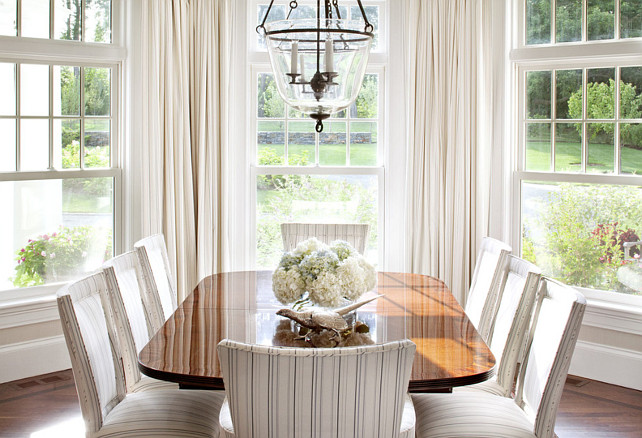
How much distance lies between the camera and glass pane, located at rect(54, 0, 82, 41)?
14.0 feet

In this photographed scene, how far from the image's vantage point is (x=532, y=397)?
7.81 ft

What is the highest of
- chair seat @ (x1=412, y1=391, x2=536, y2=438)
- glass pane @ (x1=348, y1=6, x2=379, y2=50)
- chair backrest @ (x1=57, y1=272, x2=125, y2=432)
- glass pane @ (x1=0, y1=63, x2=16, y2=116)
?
glass pane @ (x1=348, y1=6, x2=379, y2=50)

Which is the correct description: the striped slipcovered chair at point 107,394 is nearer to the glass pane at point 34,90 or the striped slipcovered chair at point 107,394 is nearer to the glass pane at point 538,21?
→ the glass pane at point 34,90

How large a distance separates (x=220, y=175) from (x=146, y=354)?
8.04ft

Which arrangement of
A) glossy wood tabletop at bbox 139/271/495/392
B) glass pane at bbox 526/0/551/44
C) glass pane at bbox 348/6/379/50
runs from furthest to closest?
glass pane at bbox 348/6/379/50 < glass pane at bbox 526/0/551/44 < glossy wood tabletop at bbox 139/271/495/392

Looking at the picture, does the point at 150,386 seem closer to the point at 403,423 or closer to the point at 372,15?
the point at 403,423

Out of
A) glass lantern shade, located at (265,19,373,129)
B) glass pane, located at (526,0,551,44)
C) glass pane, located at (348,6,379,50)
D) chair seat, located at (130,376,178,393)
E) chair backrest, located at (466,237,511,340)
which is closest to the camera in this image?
glass lantern shade, located at (265,19,373,129)

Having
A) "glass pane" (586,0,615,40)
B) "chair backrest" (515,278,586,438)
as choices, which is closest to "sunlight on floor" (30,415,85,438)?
"chair backrest" (515,278,586,438)

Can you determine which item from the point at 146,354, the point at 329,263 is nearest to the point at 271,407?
the point at 146,354

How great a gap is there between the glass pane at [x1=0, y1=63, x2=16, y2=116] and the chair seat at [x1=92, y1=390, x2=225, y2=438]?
2314 millimetres

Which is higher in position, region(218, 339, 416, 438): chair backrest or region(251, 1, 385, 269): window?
region(251, 1, 385, 269): window

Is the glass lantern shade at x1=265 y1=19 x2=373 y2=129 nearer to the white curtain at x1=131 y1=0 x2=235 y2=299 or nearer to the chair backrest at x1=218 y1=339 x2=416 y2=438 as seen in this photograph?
the chair backrest at x1=218 y1=339 x2=416 y2=438

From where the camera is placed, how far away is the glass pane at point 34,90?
163 inches

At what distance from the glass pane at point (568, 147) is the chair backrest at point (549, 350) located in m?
2.05
